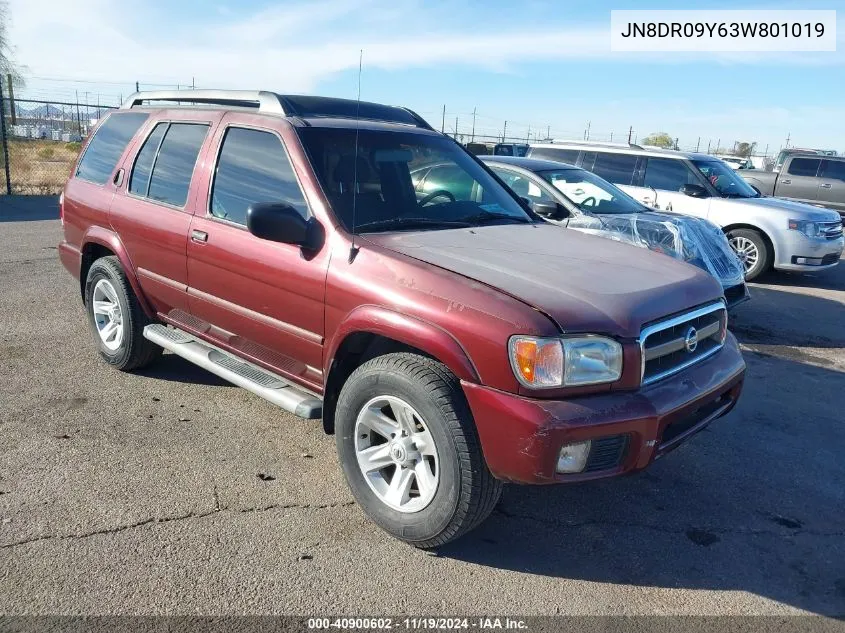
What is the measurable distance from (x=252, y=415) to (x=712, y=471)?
283 cm

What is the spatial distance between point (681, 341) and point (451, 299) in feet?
3.73

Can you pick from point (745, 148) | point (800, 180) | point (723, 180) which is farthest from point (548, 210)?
point (745, 148)

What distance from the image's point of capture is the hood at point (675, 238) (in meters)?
7.10

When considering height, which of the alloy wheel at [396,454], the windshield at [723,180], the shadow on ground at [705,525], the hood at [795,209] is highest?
the windshield at [723,180]

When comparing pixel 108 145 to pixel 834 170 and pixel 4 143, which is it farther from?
pixel 834 170

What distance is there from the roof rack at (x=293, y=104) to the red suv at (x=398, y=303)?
0.05ft

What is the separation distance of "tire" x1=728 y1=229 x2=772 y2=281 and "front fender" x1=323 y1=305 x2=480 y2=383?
815cm

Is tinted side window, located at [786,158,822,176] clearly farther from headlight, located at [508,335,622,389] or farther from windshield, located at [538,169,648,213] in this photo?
headlight, located at [508,335,622,389]

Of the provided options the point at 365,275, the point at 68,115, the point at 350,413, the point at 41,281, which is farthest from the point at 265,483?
the point at 68,115

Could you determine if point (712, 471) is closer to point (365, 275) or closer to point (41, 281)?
point (365, 275)

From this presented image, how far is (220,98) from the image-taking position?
175 inches

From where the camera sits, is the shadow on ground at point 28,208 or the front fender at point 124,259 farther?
the shadow on ground at point 28,208

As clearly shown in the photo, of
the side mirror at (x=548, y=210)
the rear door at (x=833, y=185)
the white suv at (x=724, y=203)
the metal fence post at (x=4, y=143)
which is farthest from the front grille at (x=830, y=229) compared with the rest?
the metal fence post at (x=4, y=143)

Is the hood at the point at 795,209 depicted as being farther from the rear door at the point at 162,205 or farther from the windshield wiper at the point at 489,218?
the rear door at the point at 162,205
